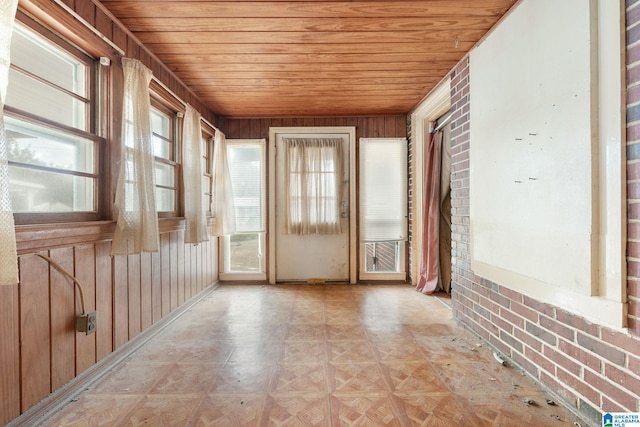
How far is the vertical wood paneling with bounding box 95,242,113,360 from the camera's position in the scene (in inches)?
66.9

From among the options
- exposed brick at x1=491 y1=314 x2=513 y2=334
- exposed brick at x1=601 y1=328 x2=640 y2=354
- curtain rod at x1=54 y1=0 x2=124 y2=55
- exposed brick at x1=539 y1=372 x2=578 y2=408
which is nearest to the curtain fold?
exposed brick at x1=491 y1=314 x2=513 y2=334

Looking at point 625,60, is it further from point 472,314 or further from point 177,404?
point 177,404

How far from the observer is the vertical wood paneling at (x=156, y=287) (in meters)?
2.25

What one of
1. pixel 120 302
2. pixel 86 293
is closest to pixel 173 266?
pixel 120 302

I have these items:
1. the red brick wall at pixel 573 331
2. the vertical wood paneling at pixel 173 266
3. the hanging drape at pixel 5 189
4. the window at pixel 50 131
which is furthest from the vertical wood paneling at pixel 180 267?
the red brick wall at pixel 573 331

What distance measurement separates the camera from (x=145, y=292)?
216cm

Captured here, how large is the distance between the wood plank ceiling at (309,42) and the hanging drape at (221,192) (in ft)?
1.97

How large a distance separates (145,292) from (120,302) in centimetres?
28

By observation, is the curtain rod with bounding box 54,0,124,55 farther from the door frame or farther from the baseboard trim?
the door frame

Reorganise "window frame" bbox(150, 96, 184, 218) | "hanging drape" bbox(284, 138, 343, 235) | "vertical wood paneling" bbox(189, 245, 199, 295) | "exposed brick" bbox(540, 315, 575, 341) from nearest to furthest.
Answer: "exposed brick" bbox(540, 315, 575, 341)
"window frame" bbox(150, 96, 184, 218)
"vertical wood paneling" bbox(189, 245, 199, 295)
"hanging drape" bbox(284, 138, 343, 235)

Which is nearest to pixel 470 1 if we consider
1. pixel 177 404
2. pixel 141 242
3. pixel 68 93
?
pixel 68 93

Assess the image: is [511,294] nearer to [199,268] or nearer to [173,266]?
[173,266]

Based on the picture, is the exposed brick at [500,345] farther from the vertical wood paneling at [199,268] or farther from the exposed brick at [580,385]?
the vertical wood paneling at [199,268]

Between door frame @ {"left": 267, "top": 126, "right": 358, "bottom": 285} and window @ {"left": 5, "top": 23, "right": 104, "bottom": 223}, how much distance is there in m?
2.16
